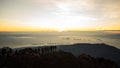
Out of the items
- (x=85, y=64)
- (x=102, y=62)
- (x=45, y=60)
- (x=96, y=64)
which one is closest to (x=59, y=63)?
(x=45, y=60)

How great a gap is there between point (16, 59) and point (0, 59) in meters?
2.26

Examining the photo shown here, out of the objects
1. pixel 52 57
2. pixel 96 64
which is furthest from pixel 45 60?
pixel 96 64

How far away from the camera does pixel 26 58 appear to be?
21.5 metres

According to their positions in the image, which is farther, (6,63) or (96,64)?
(96,64)

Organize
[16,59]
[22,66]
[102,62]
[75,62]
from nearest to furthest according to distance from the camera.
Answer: [22,66] → [16,59] → [75,62] → [102,62]

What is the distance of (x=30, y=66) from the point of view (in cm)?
1928

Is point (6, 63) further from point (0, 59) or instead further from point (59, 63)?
point (59, 63)

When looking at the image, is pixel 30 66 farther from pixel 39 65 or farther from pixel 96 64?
pixel 96 64

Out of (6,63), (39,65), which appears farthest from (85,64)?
(6,63)

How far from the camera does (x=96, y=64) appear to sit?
899 inches

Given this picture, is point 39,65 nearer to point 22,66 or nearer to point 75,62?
point 22,66

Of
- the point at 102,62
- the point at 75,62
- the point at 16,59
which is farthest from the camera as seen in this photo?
the point at 102,62

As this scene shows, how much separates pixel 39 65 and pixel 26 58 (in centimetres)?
268

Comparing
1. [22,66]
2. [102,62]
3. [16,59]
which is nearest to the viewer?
[22,66]
